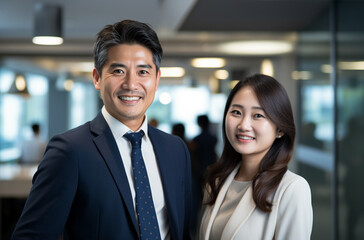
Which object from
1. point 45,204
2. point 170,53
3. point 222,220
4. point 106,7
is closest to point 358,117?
point 222,220

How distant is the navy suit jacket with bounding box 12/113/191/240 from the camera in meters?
1.68

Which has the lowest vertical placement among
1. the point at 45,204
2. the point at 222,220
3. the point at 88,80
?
the point at 222,220

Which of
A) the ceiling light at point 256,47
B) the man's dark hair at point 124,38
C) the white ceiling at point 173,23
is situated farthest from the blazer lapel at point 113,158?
the ceiling light at point 256,47

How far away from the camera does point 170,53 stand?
781 centimetres

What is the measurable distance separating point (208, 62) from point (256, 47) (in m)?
1.08

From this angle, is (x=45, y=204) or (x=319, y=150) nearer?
(x=45, y=204)

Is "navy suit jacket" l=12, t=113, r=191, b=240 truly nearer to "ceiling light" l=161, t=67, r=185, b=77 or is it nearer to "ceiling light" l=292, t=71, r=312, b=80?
"ceiling light" l=292, t=71, r=312, b=80

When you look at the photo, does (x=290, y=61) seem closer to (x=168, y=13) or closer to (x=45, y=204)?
(x=168, y=13)

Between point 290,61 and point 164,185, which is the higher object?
point 290,61

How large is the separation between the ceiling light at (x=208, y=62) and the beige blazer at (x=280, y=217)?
6.15 m

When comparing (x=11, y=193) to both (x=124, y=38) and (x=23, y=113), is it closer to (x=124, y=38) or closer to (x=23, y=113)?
(x=124, y=38)

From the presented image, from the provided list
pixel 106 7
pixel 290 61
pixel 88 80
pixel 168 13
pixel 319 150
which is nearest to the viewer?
pixel 319 150

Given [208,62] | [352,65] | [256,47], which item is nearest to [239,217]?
[352,65]

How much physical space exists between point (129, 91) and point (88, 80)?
361 inches
